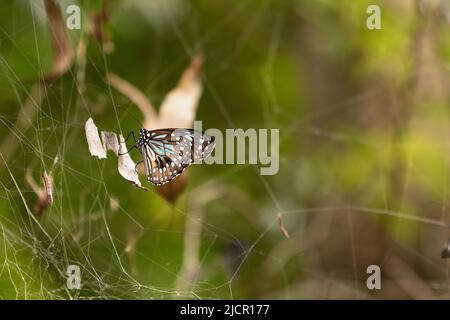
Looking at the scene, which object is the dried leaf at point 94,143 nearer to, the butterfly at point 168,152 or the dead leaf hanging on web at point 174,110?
the butterfly at point 168,152

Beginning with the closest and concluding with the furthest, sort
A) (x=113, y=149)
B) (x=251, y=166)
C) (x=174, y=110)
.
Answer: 1. (x=113, y=149)
2. (x=174, y=110)
3. (x=251, y=166)

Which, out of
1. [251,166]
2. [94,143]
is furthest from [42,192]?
[251,166]

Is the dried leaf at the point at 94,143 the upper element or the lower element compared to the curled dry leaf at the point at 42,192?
upper

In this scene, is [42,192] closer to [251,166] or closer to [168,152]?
Result: [168,152]

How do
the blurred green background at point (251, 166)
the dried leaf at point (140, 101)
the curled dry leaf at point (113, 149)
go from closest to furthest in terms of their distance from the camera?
the curled dry leaf at point (113, 149), the blurred green background at point (251, 166), the dried leaf at point (140, 101)

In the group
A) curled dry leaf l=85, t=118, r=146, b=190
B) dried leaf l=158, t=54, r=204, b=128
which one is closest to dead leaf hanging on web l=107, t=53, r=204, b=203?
dried leaf l=158, t=54, r=204, b=128

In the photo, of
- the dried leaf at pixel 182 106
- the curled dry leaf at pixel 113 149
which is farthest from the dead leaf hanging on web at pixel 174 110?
the curled dry leaf at pixel 113 149
